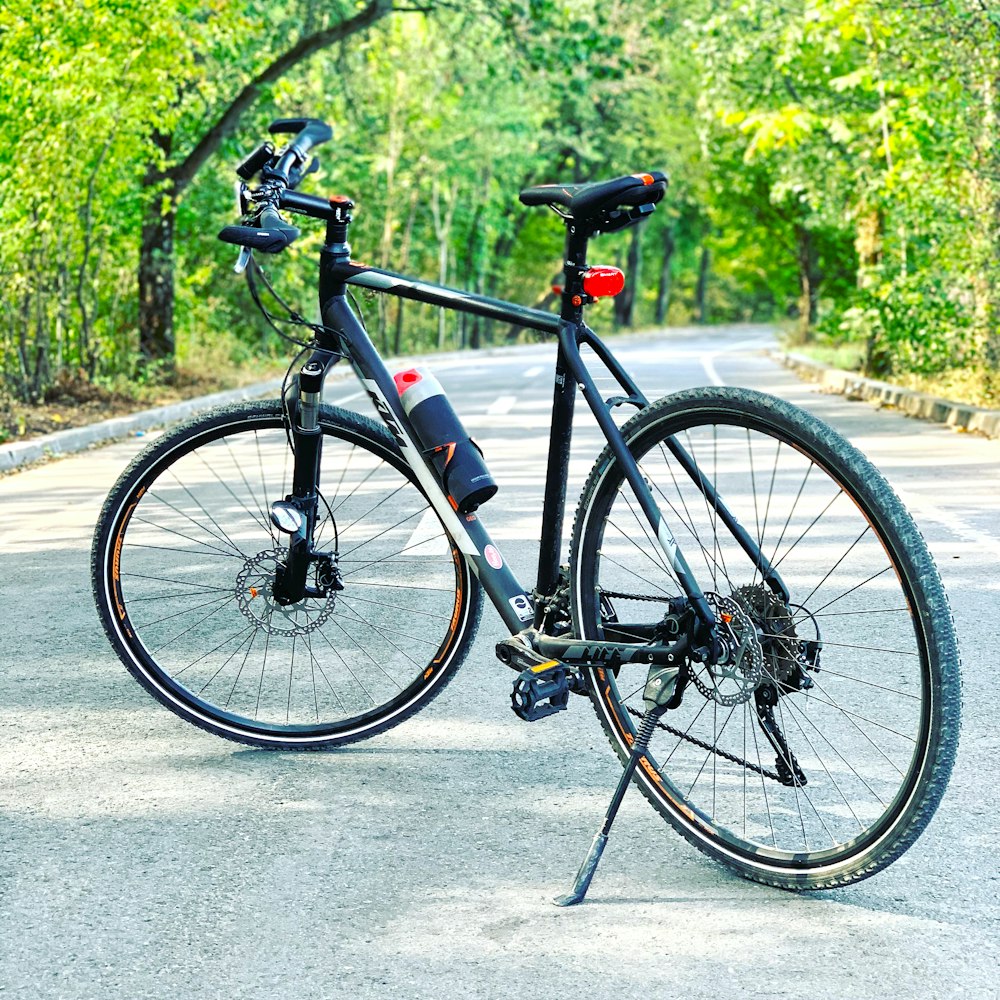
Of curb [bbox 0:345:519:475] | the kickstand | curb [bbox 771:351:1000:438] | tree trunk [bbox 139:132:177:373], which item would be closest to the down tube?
the kickstand

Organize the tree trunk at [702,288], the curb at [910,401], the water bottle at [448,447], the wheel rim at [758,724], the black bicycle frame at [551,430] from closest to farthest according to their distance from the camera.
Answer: the wheel rim at [758,724] → the black bicycle frame at [551,430] → the water bottle at [448,447] → the curb at [910,401] → the tree trunk at [702,288]

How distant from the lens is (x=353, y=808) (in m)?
3.91

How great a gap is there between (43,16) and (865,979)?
13.5 metres

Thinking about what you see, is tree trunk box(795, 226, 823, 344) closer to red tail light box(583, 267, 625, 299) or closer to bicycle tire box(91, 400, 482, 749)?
bicycle tire box(91, 400, 482, 749)

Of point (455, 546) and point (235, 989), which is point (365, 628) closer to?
point (455, 546)

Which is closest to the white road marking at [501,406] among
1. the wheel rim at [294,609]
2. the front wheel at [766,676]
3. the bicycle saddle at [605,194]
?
the wheel rim at [294,609]

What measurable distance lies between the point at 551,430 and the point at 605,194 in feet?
1.79

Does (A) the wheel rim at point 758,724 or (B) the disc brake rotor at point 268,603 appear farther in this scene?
(B) the disc brake rotor at point 268,603

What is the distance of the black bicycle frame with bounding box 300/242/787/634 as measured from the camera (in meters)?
3.57

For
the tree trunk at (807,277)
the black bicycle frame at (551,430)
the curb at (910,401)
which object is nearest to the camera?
the black bicycle frame at (551,430)

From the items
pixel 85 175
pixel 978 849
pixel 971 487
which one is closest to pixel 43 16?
pixel 85 175

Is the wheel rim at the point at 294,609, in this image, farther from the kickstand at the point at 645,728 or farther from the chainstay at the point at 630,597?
the kickstand at the point at 645,728

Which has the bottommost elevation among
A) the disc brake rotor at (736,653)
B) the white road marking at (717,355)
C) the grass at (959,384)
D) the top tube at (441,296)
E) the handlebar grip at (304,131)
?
the white road marking at (717,355)

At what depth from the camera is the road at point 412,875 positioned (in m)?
2.98
